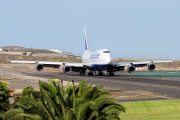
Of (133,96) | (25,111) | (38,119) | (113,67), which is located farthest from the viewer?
(113,67)

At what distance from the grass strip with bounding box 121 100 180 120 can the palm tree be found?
1119cm

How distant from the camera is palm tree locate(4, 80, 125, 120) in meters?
17.2

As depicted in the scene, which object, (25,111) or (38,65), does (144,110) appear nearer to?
(25,111)

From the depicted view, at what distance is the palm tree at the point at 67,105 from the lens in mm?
17250

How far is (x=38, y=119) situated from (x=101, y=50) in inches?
2607

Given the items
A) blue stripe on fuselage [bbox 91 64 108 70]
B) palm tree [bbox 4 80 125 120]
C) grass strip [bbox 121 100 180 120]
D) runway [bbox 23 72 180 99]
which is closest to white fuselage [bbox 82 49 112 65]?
blue stripe on fuselage [bbox 91 64 108 70]

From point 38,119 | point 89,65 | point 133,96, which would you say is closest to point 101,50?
point 89,65

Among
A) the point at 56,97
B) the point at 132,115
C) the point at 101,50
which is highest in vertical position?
the point at 101,50

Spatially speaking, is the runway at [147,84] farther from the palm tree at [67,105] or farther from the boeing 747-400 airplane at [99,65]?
the palm tree at [67,105]

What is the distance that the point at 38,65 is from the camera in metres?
82.4

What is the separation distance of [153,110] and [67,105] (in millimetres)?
15241

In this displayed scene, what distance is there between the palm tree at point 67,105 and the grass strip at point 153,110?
11188 millimetres

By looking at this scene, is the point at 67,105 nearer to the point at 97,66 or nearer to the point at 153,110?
the point at 153,110

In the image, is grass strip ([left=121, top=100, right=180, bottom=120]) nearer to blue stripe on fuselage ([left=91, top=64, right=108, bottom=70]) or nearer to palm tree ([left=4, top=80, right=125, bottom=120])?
palm tree ([left=4, top=80, right=125, bottom=120])
